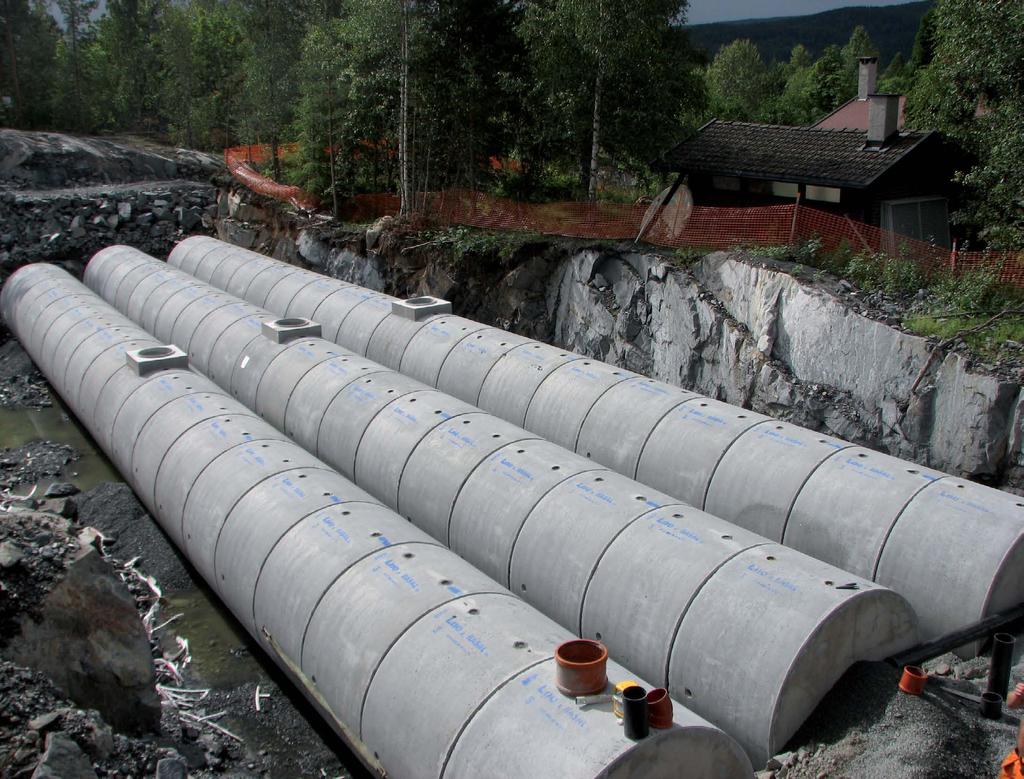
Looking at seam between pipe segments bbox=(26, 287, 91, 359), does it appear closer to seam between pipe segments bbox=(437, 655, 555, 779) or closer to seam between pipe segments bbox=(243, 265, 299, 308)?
seam between pipe segments bbox=(243, 265, 299, 308)

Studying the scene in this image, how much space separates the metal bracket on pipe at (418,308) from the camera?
1759cm

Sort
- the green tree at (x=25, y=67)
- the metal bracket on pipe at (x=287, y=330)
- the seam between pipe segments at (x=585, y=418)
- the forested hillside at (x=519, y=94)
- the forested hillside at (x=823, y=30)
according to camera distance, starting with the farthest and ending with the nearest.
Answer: the forested hillside at (x=823, y=30), the green tree at (x=25, y=67), the forested hillside at (x=519, y=94), the metal bracket on pipe at (x=287, y=330), the seam between pipe segments at (x=585, y=418)

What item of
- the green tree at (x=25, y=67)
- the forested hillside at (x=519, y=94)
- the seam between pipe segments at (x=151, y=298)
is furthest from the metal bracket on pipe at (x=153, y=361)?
the green tree at (x=25, y=67)

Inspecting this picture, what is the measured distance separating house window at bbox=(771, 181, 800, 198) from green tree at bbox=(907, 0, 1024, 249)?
3.68 meters

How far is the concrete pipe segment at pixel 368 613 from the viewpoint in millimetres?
6281

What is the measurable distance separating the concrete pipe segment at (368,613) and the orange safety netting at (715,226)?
34.6 feet

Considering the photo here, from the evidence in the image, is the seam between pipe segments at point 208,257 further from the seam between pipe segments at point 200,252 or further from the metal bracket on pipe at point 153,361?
the metal bracket on pipe at point 153,361

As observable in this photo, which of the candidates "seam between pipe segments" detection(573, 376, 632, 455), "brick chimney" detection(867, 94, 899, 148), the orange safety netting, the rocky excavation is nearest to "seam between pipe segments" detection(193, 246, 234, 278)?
the rocky excavation

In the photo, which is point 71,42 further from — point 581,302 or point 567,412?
point 567,412

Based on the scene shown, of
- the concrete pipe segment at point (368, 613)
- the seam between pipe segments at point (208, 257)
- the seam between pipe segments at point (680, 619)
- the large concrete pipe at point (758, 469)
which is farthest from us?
the seam between pipe segments at point (208, 257)

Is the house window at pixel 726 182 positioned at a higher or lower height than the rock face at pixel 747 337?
higher

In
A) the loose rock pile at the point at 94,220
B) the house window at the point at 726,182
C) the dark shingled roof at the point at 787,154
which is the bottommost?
the loose rock pile at the point at 94,220

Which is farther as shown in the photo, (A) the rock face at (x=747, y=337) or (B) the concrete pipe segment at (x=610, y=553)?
(A) the rock face at (x=747, y=337)

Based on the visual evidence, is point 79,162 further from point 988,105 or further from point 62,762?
point 62,762
